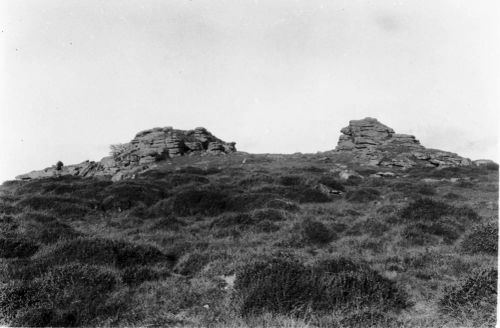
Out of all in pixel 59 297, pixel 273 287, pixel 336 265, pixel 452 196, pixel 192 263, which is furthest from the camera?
pixel 452 196

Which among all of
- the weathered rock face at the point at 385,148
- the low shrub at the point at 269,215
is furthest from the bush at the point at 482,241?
the weathered rock face at the point at 385,148

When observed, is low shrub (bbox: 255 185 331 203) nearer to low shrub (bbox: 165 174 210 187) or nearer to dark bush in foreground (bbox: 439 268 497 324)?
low shrub (bbox: 165 174 210 187)

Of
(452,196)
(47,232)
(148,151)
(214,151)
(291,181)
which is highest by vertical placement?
(214,151)

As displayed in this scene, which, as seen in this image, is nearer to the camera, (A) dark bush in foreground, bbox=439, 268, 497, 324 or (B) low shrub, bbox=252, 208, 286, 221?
(A) dark bush in foreground, bbox=439, 268, 497, 324

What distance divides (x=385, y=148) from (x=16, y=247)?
52.0m

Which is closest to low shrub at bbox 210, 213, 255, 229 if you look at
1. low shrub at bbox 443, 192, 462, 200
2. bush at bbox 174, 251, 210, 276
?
bush at bbox 174, 251, 210, 276

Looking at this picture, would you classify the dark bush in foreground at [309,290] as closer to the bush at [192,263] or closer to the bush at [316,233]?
the bush at [192,263]

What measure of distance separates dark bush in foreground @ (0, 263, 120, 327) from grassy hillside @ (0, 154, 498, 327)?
0.07 feet

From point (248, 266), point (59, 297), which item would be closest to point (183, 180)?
point (248, 266)

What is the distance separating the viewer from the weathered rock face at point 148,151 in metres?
45.9

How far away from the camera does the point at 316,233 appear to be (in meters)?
11.8

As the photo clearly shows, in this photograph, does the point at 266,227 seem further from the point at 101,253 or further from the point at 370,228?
the point at 101,253

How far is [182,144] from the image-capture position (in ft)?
182

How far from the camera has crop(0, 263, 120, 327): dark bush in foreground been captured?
579cm
